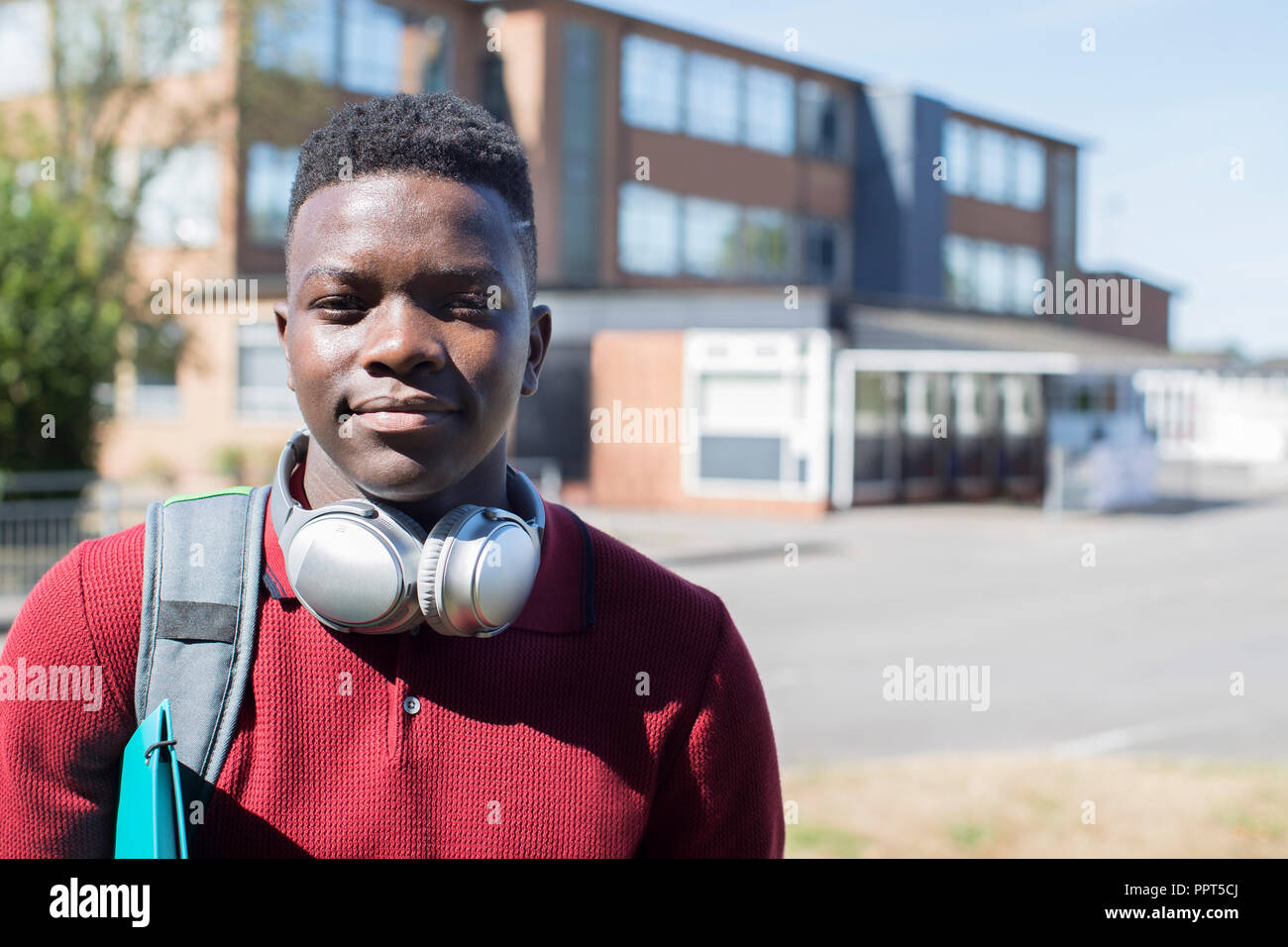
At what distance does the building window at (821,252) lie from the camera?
125 feet

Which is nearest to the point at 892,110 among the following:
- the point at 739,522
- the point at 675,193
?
the point at 675,193

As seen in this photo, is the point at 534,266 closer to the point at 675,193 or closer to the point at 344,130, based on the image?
the point at 344,130

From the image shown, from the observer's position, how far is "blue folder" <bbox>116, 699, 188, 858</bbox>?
1.58 meters

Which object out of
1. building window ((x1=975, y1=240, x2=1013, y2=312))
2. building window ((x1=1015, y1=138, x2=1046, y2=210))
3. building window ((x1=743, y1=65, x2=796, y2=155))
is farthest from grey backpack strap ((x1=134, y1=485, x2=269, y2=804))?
building window ((x1=1015, y1=138, x2=1046, y2=210))

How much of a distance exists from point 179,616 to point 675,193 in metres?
33.0

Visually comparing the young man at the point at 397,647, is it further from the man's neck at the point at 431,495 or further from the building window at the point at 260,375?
the building window at the point at 260,375

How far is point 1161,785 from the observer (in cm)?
634

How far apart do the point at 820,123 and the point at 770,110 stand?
7.88ft

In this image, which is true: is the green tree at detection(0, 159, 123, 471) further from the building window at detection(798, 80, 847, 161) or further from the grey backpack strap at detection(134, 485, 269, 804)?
the building window at detection(798, 80, 847, 161)

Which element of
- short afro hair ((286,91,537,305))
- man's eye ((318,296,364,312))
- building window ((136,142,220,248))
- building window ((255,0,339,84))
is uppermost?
building window ((255,0,339,84))

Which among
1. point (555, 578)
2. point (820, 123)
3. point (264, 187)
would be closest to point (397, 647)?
point (555, 578)

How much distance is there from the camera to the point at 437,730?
172cm

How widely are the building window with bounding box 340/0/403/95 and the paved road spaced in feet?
42.6

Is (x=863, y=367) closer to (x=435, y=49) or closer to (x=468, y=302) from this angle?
(x=435, y=49)
